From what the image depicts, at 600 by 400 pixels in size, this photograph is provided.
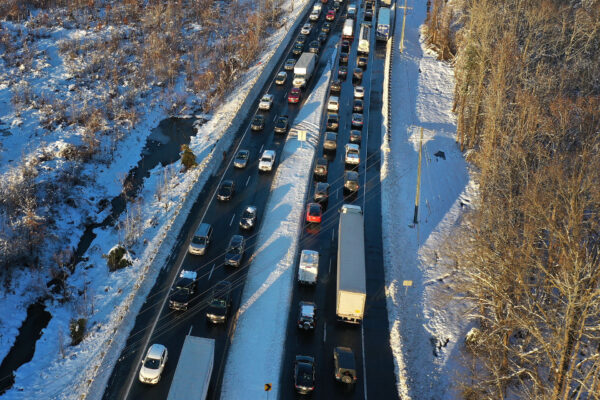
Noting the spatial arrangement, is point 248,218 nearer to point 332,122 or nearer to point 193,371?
point 193,371

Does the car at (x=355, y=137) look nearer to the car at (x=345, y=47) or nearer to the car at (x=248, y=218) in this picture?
the car at (x=248, y=218)

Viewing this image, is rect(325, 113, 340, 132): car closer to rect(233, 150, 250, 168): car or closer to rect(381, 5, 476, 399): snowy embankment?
rect(381, 5, 476, 399): snowy embankment

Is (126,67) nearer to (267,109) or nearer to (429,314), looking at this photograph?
(267,109)

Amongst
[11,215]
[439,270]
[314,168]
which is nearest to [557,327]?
[439,270]

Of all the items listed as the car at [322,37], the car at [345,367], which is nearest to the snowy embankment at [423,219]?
the car at [345,367]

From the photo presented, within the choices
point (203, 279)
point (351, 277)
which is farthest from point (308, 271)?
point (203, 279)

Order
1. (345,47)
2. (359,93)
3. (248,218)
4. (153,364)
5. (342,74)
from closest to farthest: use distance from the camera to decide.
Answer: (153,364) → (248,218) → (359,93) → (342,74) → (345,47)

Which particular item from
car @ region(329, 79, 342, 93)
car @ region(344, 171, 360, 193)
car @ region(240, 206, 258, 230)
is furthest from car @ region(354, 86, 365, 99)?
car @ region(240, 206, 258, 230)
